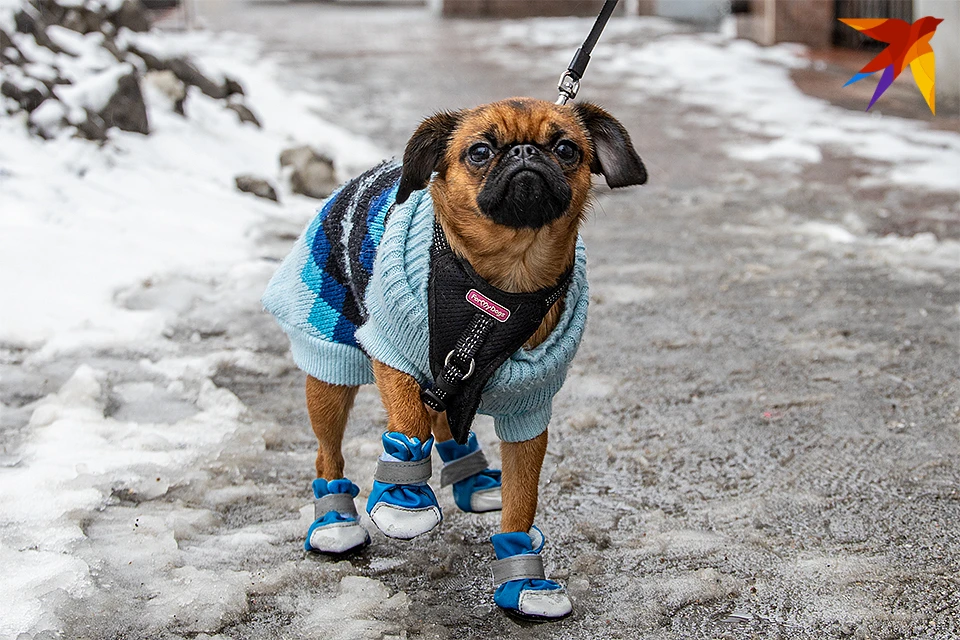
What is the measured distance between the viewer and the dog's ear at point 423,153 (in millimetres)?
2843

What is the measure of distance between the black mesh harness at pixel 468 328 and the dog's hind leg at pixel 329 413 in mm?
559

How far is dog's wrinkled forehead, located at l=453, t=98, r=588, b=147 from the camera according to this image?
284cm

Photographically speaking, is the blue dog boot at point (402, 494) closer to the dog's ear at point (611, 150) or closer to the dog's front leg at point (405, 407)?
the dog's front leg at point (405, 407)

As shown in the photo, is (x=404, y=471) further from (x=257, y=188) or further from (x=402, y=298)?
(x=257, y=188)

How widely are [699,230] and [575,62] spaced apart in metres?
3.99

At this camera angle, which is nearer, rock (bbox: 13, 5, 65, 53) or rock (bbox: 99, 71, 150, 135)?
rock (bbox: 99, 71, 150, 135)

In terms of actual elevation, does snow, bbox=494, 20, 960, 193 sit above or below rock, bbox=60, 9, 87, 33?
below

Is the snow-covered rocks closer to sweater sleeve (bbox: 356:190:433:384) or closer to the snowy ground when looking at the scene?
the snowy ground

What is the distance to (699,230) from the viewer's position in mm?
7125

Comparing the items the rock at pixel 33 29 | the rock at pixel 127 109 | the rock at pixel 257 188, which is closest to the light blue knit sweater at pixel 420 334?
the rock at pixel 257 188

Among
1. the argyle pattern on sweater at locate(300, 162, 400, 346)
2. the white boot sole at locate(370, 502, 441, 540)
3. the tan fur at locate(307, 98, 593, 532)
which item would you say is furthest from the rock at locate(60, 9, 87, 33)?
the white boot sole at locate(370, 502, 441, 540)

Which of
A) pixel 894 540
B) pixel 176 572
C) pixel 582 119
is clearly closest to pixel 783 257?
pixel 894 540

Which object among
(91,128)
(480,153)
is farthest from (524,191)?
(91,128)

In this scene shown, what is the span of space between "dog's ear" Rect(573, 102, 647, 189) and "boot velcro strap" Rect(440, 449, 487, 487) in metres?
1.05
